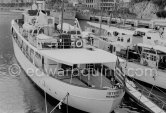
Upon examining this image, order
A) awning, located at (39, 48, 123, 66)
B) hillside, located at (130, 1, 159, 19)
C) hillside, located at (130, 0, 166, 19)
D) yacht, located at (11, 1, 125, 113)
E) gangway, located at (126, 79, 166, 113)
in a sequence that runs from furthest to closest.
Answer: hillside, located at (130, 1, 159, 19) → hillside, located at (130, 0, 166, 19) → gangway, located at (126, 79, 166, 113) → awning, located at (39, 48, 123, 66) → yacht, located at (11, 1, 125, 113)

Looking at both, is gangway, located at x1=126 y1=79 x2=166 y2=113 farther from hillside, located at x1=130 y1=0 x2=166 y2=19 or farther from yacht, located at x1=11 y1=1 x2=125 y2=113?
hillside, located at x1=130 y1=0 x2=166 y2=19

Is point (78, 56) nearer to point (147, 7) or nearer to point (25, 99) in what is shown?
point (25, 99)

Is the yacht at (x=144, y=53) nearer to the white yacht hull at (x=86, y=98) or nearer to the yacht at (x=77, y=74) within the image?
the yacht at (x=77, y=74)

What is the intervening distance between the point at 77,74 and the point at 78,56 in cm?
174

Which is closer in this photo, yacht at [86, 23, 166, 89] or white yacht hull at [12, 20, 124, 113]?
white yacht hull at [12, 20, 124, 113]

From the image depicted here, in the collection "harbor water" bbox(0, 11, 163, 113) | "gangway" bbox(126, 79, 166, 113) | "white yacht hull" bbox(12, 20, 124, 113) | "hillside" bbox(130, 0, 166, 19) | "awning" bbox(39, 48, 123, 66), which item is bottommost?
"harbor water" bbox(0, 11, 163, 113)

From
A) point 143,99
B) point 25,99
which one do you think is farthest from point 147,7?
point 25,99

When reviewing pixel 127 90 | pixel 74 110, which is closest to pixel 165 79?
pixel 127 90

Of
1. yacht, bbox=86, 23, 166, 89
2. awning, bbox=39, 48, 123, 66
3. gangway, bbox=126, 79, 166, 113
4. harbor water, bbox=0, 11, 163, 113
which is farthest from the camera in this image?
yacht, bbox=86, 23, 166, 89

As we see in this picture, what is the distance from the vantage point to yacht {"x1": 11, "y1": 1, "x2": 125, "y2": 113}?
71.8 ft

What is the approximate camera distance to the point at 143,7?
495 feet

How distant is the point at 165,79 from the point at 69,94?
43.3ft

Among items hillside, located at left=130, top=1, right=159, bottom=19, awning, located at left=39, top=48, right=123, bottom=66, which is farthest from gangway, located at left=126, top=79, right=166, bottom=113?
hillside, located at left=130, top=1, right=159, bottom=19

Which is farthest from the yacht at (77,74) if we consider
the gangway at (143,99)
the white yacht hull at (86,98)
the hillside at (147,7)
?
the hillside at (147,7)
